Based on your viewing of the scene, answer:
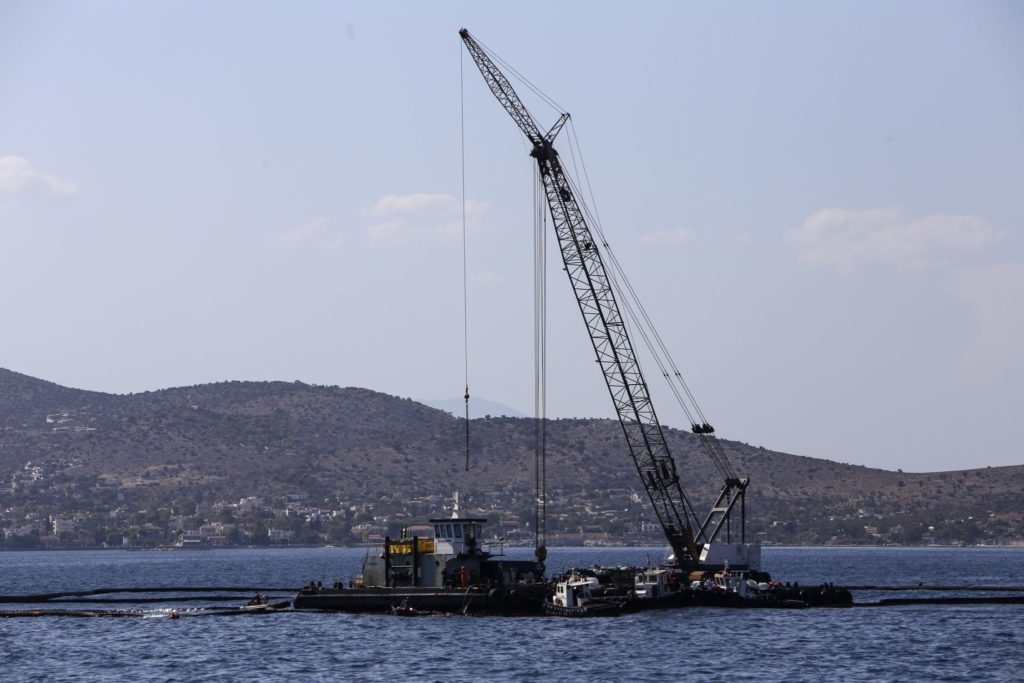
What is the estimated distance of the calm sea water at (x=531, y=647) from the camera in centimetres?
7981

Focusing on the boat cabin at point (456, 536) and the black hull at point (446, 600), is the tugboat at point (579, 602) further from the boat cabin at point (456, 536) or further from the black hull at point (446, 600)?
the boat cabin at point (456, 536)

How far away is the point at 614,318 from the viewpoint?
424 ft

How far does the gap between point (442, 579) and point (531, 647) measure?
65.8 ft

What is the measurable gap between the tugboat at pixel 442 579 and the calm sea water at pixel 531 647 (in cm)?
141

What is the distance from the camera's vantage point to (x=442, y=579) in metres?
109

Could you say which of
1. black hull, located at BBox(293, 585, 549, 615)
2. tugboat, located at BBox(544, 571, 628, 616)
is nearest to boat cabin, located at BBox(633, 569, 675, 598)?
tugboat, located at BBox(544, 571, 628, 616)

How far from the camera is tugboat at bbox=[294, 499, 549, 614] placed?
106 meters

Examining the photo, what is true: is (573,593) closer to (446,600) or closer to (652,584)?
(652,584)

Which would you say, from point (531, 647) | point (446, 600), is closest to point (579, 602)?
point (446, 600)

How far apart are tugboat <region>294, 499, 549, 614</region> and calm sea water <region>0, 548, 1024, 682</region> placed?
4.63ft

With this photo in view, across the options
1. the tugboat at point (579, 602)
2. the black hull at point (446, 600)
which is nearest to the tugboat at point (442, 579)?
the black hull at point (446, 600)

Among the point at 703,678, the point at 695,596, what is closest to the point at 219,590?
the point at 695,596

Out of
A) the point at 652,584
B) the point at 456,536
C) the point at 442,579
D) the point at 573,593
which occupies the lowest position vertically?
the point at 573,593

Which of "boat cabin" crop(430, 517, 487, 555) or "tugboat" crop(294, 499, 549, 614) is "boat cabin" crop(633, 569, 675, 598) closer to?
"tugboat" crop(294, 499, 549, 614)
